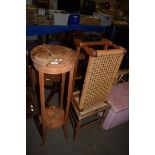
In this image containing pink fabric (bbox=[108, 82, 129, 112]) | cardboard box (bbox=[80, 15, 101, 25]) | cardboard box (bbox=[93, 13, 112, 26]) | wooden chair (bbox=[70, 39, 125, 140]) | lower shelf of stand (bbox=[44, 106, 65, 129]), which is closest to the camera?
wooden chair (bbox=[70, 39, 125, 140])

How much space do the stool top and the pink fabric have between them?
2.59ft

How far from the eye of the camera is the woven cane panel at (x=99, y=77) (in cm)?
121

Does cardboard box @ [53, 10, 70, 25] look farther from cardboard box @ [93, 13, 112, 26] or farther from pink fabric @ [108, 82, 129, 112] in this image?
pink fabric @ [108, 82, 129, 112]

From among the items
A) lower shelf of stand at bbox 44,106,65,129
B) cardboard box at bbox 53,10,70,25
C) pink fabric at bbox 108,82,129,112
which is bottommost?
lower shelf of stand at bbox 44,106,65,129

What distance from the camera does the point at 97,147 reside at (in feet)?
5.55

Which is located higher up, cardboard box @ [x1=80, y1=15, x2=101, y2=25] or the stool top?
cardboard box @ [x1=80, y1=15, x2=101, y2=25]

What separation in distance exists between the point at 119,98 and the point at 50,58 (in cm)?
101

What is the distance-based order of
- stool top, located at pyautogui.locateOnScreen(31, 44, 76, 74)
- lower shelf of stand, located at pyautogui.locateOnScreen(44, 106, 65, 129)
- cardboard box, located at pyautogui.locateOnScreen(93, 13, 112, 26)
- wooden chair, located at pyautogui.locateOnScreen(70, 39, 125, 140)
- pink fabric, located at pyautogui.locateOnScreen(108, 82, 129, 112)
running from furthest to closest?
cardboard box, located at pyautogui.locateOnScreen(93, 13, 112, 26) → pink fabric, located at pyautogui.locateOnScreen(108, 82, 129, 112) → lower shelf of stand, located at pyautogui.locateOnScreen(44, 106, 65, 129) → wooden chair, located at pyautogui.locateOnScreen(70, 39, 125, 140) → stool top, located at pyautogui.locateOnScreen(31, 44, 76, 74)

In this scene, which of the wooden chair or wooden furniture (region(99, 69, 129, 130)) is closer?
the wooden chair

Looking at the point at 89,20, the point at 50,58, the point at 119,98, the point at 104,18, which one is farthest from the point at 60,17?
the point at 50,58

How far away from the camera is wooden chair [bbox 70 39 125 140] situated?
1190 millimetres

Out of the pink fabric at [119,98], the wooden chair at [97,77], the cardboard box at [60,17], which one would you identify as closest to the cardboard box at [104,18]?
the cardboard box at [60,17]

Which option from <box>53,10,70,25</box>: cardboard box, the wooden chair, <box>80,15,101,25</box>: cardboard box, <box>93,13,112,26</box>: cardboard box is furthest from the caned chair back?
<box>93,13,112,26</box>: cardboard box
